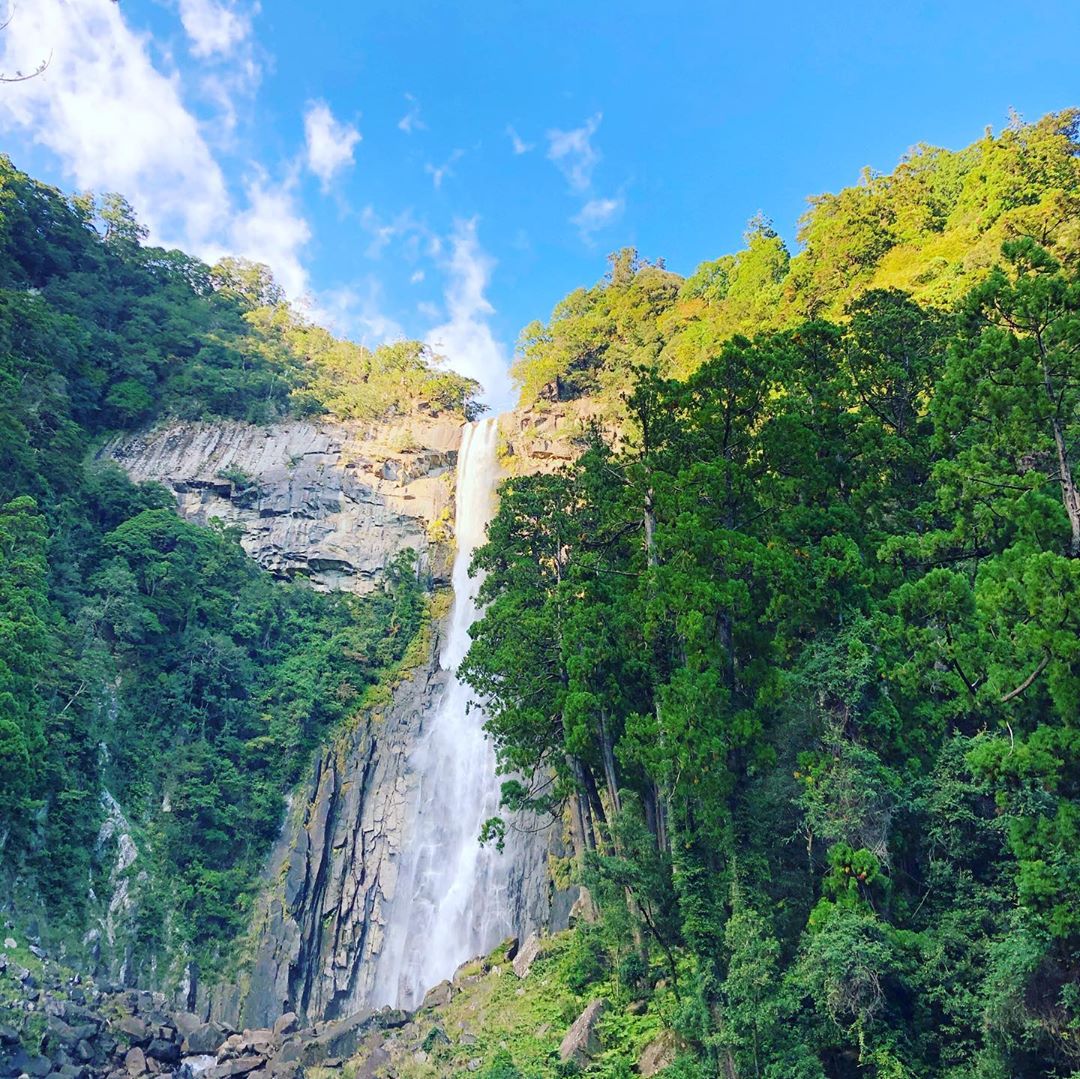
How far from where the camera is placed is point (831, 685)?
10891 millimetres

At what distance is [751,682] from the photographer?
12031 mm

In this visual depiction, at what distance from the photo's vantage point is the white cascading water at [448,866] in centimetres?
2191

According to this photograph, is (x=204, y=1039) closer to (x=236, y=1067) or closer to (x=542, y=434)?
(x=236, y=1067)

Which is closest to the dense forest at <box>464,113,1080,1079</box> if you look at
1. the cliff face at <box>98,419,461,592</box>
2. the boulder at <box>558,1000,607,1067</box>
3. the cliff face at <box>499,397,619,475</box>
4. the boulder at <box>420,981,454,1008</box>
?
the boulder at <box>558,1000,607,1067</box>

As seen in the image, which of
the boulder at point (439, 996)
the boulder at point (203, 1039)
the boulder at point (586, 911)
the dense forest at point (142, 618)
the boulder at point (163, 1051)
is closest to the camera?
the boulder at point (586, 911)

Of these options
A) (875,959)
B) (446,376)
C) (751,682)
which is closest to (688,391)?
(751,682)

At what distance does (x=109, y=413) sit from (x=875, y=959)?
33164 mm

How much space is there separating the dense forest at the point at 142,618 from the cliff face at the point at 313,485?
39.9 inches

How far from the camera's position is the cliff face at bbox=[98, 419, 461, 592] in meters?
31.7

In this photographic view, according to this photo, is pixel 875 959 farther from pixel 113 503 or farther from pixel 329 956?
pixel 113 503

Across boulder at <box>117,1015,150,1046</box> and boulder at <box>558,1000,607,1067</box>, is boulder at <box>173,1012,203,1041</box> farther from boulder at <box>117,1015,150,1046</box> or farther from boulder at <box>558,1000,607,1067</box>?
boulder at <box>558,1000,607,1067</box>

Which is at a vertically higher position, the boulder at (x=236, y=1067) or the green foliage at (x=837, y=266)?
the green foliage at (x=837, y=266)

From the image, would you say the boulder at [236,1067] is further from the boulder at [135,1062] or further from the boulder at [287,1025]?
the boulder at [287,1025]

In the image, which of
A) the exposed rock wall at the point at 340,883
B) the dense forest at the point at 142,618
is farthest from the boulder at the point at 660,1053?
the dense forest at the point at 142,618
